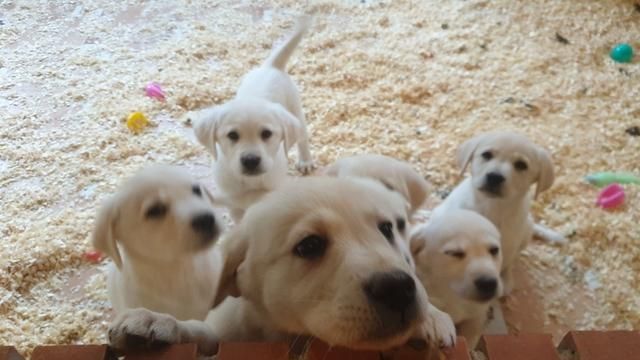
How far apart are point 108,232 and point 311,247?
93 centimetres

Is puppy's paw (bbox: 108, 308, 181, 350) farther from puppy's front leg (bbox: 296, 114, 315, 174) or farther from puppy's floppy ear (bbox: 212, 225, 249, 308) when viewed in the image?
puppy's front leg (bbox: 296, 114, 315, 174)

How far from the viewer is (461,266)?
7.37 feet

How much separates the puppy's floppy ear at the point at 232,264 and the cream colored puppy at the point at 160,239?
19.9 inches

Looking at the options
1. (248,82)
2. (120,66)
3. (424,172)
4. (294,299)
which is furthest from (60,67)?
(294,299)

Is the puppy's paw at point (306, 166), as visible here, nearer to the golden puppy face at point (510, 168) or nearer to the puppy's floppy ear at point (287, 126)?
the puppy's floppy ear at point (287, 126)

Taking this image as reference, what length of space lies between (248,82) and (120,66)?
157cm

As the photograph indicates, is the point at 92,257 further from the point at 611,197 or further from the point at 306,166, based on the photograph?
the point at 611,197

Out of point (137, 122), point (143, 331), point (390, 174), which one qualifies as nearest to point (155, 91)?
point (137, 122)

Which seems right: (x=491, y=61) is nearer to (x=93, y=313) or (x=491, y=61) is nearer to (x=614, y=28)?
(x=614, y=28)

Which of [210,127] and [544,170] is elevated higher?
[544,170]

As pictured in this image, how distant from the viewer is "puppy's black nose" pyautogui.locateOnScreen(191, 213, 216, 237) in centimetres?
223

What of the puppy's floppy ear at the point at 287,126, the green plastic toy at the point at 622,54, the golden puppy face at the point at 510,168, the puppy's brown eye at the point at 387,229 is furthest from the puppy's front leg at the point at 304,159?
the green plastic toy at the point at 622,54

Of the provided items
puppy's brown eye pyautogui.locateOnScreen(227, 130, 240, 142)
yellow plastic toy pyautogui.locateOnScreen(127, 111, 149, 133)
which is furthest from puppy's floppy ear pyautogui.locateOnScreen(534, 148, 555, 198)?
yellow plastic toy pyautogui.locateOnScreen(127, 111, 149, 133)

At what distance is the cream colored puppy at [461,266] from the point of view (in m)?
2.21
